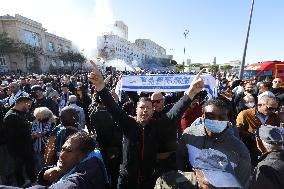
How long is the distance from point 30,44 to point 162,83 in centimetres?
6775

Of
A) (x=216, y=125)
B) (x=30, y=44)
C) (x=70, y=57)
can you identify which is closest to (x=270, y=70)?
(x=216, y=125)

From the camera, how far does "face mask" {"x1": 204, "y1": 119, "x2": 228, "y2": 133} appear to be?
2.81 meters

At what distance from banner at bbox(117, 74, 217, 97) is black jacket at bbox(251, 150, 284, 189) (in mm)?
4175

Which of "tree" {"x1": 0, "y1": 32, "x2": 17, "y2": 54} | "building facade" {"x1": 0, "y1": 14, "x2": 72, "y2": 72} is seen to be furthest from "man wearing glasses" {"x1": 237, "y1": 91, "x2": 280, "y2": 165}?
"building facade" {"x1": 0, "y1": 14, "x2": 72, "y2": 72}

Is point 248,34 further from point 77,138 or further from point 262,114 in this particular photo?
point 77,138

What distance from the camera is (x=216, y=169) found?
1.82m

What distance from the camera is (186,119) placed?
15.8 feet

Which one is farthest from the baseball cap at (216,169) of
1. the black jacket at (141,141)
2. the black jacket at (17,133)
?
the black jacket at (17,133)

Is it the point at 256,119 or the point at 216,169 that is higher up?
the point at 216,169

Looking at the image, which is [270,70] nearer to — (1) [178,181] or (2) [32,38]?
(1) [178,181]

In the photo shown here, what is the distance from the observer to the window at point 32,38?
223 feet

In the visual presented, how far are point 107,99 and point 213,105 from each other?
1.12 meters

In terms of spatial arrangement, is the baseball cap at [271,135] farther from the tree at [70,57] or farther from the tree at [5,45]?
the tree at [70,57]

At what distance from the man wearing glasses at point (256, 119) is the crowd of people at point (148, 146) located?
0.04 feet
